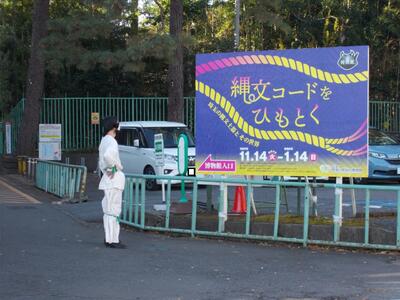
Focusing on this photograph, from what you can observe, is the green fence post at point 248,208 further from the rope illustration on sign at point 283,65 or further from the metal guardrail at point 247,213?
the rope illustration on sign at point 283,65

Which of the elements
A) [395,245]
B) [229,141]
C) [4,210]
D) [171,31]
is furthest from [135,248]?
[171,31]

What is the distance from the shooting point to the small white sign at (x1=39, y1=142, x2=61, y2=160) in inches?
809

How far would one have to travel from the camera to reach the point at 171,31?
68.6 ft

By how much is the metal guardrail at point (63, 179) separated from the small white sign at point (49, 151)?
101 inches

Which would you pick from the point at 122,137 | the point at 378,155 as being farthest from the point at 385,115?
the point at 122,137

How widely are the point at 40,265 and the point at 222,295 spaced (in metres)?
2.55

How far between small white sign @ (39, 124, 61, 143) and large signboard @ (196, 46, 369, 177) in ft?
38.2

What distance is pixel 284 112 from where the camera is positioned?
366 inches

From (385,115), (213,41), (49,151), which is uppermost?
(213,41)

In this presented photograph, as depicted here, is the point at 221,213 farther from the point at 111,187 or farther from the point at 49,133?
the point at 49,133

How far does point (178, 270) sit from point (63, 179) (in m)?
8.76

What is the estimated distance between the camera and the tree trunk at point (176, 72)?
20859 mm

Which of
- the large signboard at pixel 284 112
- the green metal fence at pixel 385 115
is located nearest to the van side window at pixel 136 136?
the large signboard at pixel 284 112

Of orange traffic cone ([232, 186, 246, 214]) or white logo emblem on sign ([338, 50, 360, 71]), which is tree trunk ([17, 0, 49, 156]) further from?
white logo emblem on sign ([338, 50, 360, 71])
